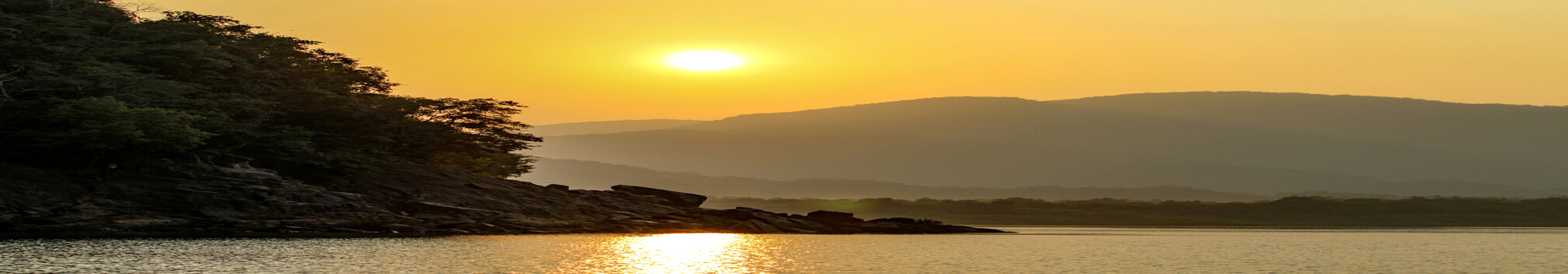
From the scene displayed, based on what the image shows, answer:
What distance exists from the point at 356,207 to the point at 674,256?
1432 inches

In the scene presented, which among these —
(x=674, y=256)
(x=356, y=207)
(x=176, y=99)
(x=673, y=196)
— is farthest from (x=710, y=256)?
(x=673, y=196)

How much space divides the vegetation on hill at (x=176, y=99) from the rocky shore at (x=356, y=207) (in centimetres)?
184

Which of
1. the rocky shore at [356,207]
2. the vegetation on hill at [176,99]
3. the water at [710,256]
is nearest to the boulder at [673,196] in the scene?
the rocky shore at [356,207]

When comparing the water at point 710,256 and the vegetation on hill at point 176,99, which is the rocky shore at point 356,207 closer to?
the vegetation on hill at point 176,99

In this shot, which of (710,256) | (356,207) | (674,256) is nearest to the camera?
(674,256)

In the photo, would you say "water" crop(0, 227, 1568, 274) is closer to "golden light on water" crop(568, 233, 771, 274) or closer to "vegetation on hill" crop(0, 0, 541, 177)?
"golden light on water" crop(568, 233, 771, 274)

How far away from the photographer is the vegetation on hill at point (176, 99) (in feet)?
228

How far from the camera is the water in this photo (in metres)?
42.1

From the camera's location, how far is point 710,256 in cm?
5191

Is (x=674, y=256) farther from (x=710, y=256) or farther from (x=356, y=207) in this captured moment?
(x=356, y=207)

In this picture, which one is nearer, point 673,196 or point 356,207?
point 356,207

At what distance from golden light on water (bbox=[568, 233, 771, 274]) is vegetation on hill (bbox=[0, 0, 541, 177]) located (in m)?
26.1

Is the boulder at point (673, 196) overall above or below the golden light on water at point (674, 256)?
above

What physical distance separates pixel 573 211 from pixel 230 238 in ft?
106
